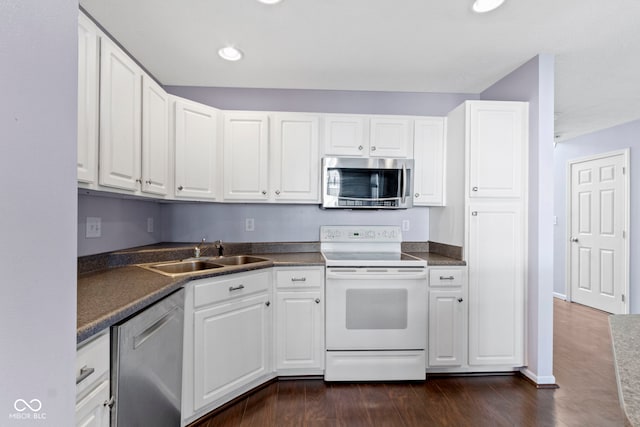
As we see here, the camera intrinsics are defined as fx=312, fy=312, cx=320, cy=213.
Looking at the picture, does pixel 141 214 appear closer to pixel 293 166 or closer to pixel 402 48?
pixel 293 166

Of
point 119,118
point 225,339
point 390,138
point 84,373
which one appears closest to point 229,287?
point 225,339

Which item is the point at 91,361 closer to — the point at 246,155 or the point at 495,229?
the point at 246,155

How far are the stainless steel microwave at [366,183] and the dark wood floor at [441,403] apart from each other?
1.41 m

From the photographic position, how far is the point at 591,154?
437 cm

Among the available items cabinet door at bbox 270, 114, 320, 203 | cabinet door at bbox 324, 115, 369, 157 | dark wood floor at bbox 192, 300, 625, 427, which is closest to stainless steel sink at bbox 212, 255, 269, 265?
cabinet door at bbox 270, 114, 320, 203

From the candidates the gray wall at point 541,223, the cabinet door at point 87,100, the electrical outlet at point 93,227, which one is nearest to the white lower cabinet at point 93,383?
the cabinet door at point 87,100

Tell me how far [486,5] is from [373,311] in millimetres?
2077

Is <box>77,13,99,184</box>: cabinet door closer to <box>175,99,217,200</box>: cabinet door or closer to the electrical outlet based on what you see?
the electrical outlet

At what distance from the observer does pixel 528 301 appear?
95.3 inches

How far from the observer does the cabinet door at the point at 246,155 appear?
264 centimetres

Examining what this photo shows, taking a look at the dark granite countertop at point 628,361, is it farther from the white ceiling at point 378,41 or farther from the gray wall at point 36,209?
the white ceiling at point 378,41

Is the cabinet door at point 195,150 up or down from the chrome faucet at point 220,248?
Result: up

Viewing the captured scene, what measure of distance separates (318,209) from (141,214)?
1.52 meters

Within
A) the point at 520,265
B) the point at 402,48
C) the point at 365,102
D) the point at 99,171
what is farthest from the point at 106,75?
the point at 520,265
